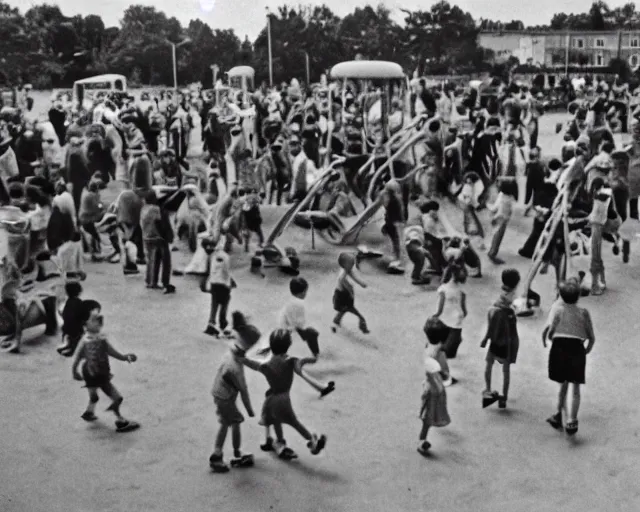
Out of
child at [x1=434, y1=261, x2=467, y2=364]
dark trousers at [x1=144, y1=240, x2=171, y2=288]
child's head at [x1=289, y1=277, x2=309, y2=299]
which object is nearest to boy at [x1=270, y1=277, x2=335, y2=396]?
child's head at [x1=289, y1=277, x2=309, y2=299]

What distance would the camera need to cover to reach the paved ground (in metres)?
6.99

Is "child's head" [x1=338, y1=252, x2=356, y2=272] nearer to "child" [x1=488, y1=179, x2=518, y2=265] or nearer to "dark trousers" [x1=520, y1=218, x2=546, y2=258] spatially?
"dark trousers" [x1=520, y1=218, x2=546, y2=258]

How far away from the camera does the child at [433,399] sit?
7465 millimetres

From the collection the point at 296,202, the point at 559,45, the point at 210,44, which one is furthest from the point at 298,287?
the point at 559,45

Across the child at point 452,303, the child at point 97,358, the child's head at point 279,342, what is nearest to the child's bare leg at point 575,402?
the child at point 452,303

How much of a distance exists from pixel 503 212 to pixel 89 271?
6386mm

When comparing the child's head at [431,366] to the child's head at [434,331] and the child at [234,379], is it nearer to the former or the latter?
the child's head at [434,331]

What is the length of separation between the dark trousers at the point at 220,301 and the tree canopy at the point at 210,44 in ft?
94.4

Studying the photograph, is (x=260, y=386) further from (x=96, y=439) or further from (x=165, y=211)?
(x=165, y=211)

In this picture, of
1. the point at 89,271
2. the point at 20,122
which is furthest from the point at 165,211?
the point at 20,122

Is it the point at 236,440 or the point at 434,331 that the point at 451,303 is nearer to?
the point at 434,331

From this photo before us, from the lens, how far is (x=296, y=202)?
15.3m

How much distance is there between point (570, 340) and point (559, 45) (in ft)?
285

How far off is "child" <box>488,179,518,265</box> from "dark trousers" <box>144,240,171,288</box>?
4.90m
